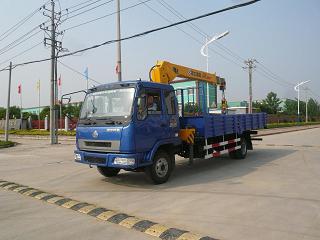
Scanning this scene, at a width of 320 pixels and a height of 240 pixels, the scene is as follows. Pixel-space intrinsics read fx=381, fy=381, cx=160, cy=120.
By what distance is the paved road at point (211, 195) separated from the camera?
19.0ft

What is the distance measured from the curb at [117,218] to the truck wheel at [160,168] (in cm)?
202

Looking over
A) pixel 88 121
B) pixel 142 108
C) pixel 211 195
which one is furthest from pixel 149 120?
pixel 211 195

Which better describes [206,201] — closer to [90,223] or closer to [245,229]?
[245,229]

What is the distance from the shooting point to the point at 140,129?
859 cm

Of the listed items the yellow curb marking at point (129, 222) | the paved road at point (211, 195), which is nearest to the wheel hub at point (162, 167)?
the paved road at point (211, 195)

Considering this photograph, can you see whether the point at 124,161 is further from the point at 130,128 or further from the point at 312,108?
the point at 312,108

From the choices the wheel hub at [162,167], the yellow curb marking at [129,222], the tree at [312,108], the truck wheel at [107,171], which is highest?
the tree at [312,108]

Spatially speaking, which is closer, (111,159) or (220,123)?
(111,159)

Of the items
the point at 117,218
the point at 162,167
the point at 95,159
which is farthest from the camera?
the point at 162,167

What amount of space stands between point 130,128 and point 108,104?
1.04 meters

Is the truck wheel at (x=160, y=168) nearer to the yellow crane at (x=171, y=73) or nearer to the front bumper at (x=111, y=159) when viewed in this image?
the front bumper at (x=111, y=159)

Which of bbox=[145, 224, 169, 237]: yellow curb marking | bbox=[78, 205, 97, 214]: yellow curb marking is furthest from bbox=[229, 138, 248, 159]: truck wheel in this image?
bbox=[145, 224, 169, 237]: yellow curb marking

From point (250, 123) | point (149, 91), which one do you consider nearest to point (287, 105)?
point (250, 123)

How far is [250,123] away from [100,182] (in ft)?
23.0
